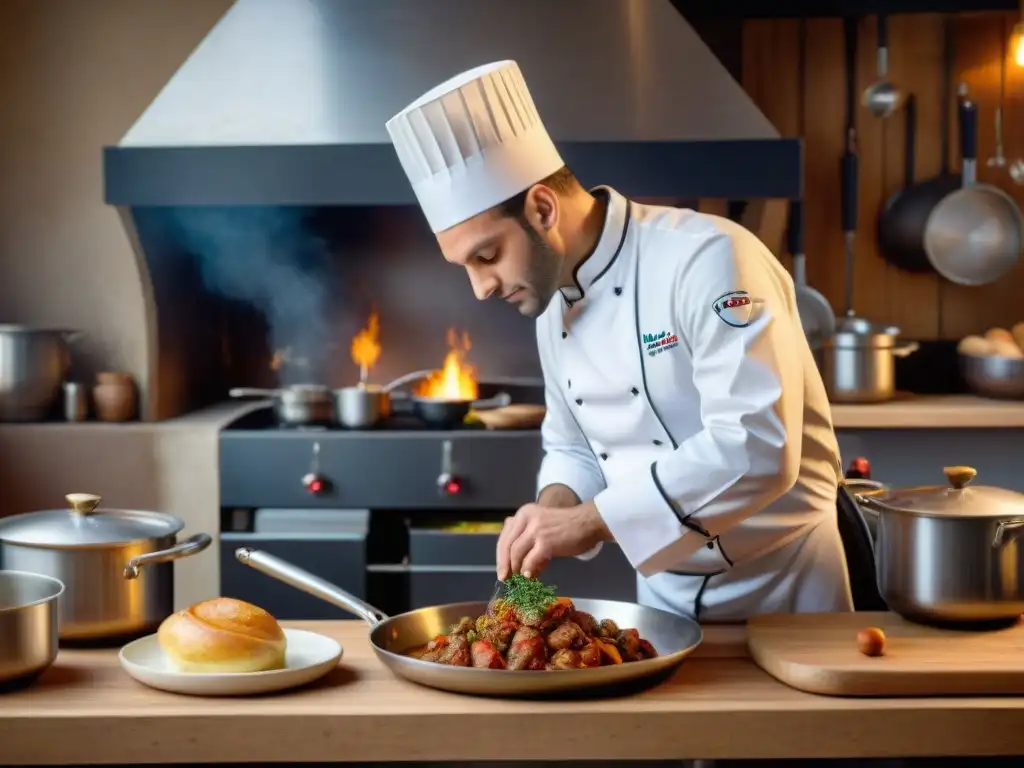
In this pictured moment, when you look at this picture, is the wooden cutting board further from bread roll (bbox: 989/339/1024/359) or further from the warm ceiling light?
the warm ceiling light

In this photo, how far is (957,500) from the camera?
168 centimetres

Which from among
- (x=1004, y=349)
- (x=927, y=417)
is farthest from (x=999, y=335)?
(x=927, y=417)

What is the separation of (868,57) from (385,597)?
7.52ft

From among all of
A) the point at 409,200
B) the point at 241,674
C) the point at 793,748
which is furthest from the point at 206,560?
the point at 793,748

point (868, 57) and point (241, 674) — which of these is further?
point (868, 57)

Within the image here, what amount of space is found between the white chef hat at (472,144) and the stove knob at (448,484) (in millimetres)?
1492

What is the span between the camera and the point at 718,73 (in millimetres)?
3451

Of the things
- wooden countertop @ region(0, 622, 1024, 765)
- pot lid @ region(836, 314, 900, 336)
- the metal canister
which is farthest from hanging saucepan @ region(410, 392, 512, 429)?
wooden countertop @ region(0, 622, 1024, 765)

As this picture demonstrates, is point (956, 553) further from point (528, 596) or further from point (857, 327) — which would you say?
point (857, 327)

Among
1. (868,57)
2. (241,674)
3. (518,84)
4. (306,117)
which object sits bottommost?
(241,674)

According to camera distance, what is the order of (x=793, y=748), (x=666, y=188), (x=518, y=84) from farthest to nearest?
(x=666, y=188) < (x=518, y=84) < (x=793, y=748)

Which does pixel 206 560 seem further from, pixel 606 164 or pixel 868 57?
pixel 868 57

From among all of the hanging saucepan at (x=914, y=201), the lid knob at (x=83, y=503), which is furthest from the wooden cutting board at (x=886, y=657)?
the hanging saucepan at (x=914, y=201)

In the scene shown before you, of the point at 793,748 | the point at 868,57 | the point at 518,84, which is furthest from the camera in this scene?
the point at 868,57
